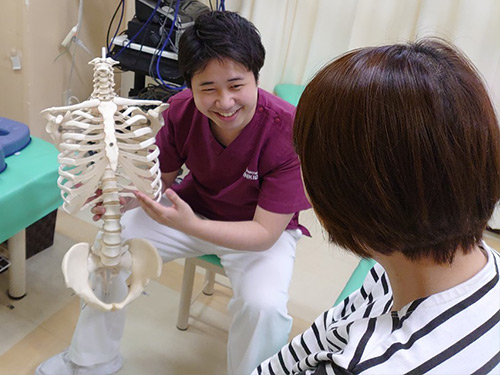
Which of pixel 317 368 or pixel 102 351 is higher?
pixel 317 368

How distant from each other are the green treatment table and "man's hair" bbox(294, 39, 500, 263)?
117 centimetres

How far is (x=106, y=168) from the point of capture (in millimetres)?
1221

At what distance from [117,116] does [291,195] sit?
52 cm

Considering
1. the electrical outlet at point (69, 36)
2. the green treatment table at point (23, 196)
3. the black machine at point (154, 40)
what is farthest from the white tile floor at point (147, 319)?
the electrical outlet at point (69, 36)

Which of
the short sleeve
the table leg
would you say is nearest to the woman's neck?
the short sleeve

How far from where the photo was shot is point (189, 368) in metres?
1.66

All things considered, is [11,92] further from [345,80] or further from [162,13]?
[345,80]

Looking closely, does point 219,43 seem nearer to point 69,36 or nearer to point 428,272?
point 428,272

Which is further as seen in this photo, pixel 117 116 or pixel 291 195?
pixel 291 195

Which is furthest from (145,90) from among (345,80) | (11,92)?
(345,80)

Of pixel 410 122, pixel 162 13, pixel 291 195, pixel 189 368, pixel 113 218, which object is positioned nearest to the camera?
pixel 410 122

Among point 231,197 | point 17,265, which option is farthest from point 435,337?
point 17,265

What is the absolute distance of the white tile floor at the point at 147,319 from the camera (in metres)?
1.65

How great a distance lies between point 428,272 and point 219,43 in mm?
834
